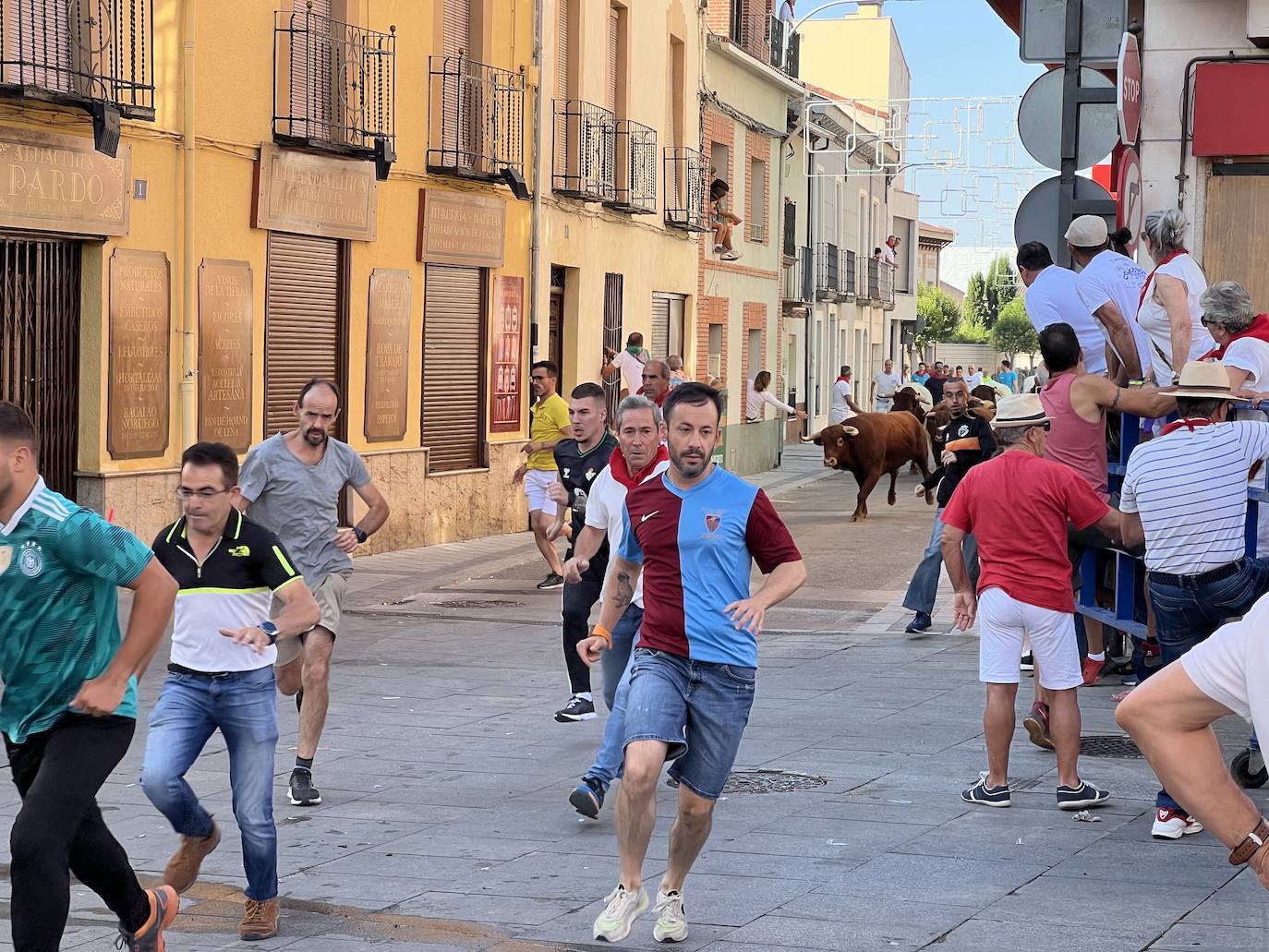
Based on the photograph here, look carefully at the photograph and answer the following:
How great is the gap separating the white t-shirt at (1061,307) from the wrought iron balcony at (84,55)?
770 centimetres

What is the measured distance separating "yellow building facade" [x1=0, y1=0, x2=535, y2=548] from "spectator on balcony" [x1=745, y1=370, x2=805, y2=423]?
5.90m

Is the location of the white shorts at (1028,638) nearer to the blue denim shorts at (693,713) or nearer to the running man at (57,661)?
the blue denim shorts at (693,713)

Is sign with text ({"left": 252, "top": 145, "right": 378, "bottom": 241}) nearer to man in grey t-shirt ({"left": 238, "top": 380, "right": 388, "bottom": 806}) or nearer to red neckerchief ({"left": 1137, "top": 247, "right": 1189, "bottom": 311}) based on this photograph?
man in grey t-shirt ({"left": 238, "top": 380, "right": 388, "bottom": 806})

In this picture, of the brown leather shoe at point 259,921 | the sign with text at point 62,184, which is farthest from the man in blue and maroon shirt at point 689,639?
the sign with text at point 62,184

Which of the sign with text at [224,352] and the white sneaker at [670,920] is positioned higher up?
the sign with text at [224,352]

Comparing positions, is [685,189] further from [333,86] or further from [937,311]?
[937,311]

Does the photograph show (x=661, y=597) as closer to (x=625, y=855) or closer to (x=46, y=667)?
(x=625, y=855)

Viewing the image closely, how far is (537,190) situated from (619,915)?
18.5 meters

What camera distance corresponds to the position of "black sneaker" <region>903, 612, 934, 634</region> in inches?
560

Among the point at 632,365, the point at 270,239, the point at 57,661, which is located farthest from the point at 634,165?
the point at 57,661

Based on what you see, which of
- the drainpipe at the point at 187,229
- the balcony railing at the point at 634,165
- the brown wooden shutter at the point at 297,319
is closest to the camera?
the drainpipe at the point at 187,229

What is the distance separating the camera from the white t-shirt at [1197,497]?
296 inches

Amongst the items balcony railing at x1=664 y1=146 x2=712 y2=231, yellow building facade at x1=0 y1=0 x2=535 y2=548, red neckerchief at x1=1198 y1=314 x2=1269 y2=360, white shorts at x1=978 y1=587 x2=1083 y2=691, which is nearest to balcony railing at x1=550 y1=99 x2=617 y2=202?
yellow building facade at x1=0 y1=0 x2=535 y2=548

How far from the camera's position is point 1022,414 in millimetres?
8281
